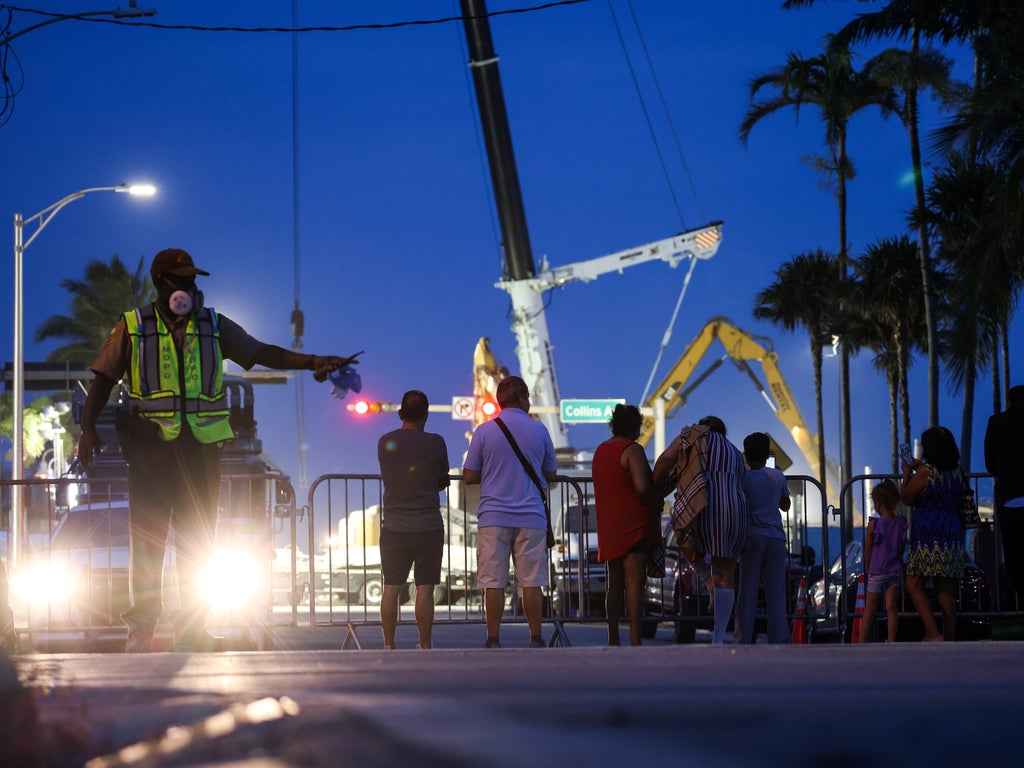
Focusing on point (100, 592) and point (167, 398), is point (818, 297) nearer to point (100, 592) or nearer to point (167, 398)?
point (100, 592)

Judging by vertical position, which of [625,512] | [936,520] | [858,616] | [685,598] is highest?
[625,512]

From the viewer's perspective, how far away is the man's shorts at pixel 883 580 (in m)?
12.6

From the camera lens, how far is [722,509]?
33.1ft

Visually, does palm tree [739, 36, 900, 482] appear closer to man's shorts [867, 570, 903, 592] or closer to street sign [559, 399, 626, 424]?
street sign [559, 399, 626, 424]

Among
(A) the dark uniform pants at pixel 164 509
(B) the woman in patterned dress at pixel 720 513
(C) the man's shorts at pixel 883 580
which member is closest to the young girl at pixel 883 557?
(C) the man's shorts at pixel 883 580

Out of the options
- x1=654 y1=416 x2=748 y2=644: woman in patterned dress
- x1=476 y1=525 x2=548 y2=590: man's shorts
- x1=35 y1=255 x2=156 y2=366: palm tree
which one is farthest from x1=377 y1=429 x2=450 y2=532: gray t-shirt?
x1=35 y1=255 x2=156 y2=366: palm tree

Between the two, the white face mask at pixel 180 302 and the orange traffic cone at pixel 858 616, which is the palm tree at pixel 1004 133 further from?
the white face mask at pixel 180 302

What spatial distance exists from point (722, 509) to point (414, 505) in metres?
2.09

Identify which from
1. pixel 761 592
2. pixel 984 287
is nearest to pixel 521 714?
pixel 761 592

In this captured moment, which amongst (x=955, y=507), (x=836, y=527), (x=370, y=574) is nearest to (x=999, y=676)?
(x=955, y=507)

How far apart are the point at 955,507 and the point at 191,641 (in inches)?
246

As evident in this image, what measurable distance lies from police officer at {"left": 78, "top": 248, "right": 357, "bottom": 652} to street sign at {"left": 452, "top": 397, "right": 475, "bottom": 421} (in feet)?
136

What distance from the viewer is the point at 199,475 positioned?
275 inches

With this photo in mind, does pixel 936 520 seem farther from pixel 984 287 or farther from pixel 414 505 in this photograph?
pixel 984 287
